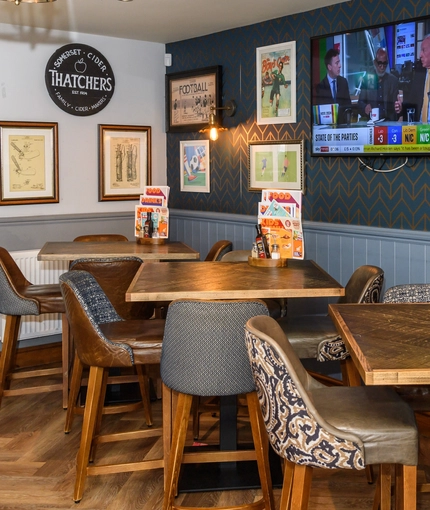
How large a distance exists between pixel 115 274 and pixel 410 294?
63.4 inches

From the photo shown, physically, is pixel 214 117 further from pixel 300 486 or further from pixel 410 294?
pixel 300 486

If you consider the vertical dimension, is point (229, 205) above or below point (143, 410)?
above

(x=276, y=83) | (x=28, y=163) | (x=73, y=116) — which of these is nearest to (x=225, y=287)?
(x=276, y=83)

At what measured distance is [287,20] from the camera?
5.22 metres

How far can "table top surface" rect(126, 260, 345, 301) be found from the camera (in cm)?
324

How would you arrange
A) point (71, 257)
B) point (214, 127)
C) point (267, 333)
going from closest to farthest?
point (267, 333)
point (71, 257)
point (214, 127)

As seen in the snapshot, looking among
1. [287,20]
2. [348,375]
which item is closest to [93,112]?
[287,20]

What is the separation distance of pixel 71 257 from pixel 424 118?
2256mm

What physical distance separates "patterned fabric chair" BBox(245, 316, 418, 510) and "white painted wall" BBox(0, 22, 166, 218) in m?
3.82

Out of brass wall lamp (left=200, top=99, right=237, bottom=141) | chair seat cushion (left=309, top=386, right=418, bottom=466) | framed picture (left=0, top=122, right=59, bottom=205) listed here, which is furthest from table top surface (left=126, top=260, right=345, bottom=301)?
framed picture (left=0, top=122, right=59, bottom=205)

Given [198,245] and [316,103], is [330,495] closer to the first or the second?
[316,103]

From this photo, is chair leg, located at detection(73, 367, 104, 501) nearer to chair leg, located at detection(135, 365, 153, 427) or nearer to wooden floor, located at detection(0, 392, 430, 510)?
wooden floor, located at detection(0, 392, 430, 510)

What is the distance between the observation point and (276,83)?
5320 mm

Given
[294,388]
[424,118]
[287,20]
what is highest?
[287,20]
